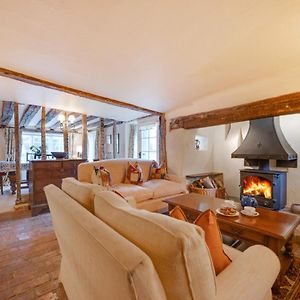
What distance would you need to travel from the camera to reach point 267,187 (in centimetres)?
350

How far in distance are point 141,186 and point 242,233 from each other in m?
1.91

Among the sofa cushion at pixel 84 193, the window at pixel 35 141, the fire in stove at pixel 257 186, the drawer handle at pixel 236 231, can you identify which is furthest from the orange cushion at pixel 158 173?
the window at pixel 35 141

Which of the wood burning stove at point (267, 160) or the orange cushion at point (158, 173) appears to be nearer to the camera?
the wood burning stove at point (267, 160)

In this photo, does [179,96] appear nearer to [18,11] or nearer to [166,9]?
[166,9]

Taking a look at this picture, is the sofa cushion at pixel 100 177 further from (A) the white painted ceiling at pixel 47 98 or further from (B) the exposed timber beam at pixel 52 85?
(A) the white painted ceiling at pixel 47 98

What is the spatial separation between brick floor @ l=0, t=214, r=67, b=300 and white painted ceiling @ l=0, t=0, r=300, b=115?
2.24m

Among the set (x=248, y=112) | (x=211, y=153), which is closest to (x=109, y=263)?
(x=248, y=112)

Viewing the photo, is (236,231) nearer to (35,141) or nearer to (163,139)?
(163,139)

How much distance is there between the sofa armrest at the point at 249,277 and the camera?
793 millimetres

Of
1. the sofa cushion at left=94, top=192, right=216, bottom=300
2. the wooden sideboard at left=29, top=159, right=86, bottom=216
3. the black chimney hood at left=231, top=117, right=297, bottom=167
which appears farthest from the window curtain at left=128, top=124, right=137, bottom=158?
Result: the sofa cushion at left=94, top=192, right=216, bottom=300

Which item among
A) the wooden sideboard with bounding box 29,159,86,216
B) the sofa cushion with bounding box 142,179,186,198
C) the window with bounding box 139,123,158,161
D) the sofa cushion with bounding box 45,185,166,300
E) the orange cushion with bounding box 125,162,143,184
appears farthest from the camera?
the window with bounding box 139,123,158,161

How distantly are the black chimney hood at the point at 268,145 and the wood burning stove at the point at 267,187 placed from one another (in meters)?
0.29

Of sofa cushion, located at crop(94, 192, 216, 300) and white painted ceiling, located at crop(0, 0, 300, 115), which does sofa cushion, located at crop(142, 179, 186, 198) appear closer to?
white painted ceiling, located at crop(0, 0, 300, 115)

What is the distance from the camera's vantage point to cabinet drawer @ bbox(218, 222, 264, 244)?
5.32 ft
